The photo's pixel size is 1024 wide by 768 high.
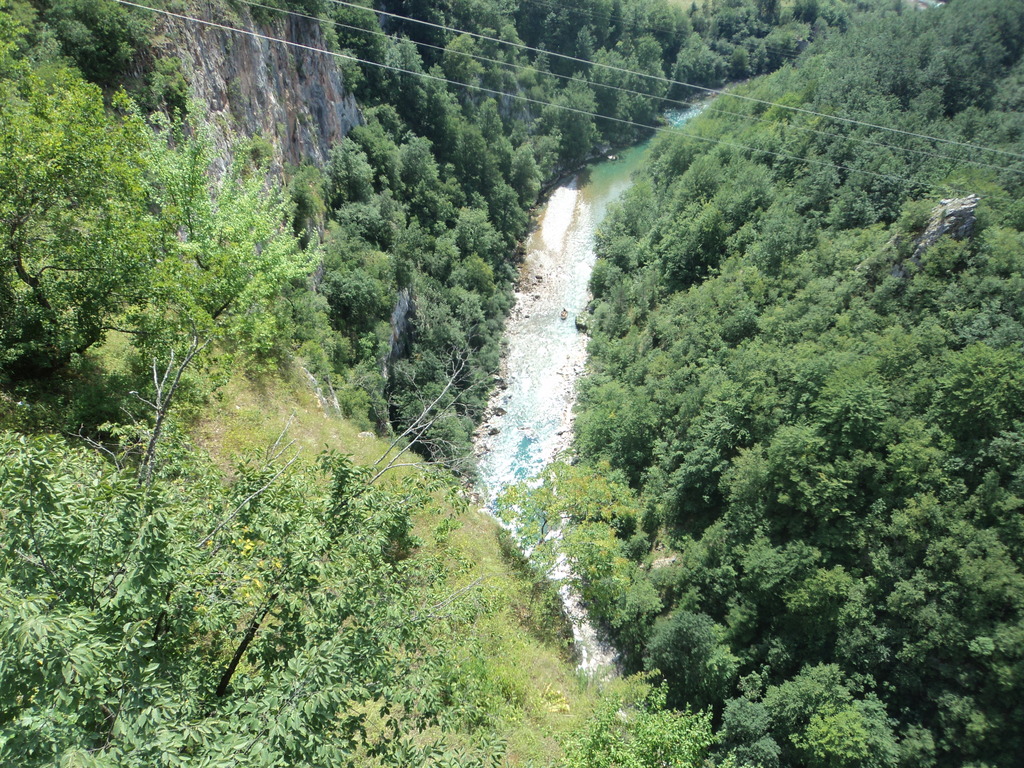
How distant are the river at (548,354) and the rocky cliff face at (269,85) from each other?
1554 cm

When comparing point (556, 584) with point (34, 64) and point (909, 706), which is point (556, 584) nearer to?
point (909, 706)

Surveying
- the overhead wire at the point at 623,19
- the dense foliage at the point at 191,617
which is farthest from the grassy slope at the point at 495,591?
the overhead wire at the point at 623,19

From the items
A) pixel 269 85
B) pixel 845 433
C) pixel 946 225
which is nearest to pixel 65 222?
pixel 269 85

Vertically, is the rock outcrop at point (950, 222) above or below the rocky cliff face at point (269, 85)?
below

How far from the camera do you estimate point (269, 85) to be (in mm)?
24562

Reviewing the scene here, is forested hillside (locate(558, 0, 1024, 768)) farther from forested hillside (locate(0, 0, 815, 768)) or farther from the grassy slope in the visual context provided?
forested hillside (locate(0, 0, 815, 768))

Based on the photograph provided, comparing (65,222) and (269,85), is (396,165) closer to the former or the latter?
(269,85)

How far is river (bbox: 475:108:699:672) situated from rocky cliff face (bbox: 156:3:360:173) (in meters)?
15.5

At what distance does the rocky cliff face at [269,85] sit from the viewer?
19688mm

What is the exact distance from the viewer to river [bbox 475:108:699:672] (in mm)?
29016

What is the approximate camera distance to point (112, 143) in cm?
1022

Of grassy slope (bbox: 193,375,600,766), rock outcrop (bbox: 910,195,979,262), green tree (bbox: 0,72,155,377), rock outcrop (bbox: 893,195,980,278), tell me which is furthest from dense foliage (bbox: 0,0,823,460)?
rock outcrop (bbox: 910,195,979,262)

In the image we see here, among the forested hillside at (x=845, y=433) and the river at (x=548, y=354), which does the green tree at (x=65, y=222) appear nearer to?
the forested hillside at (x=845, y=433)

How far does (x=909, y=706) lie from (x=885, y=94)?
2850 cm
